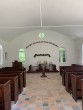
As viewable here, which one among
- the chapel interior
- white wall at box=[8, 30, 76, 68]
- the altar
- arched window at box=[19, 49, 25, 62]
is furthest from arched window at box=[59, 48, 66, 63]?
arched window at box=[19, 49, 25, 62]

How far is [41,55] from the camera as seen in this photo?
1246 cm

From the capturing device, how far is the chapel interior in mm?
4438

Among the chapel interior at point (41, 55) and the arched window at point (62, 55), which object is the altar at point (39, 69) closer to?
the chapel interior at point (41, 55)

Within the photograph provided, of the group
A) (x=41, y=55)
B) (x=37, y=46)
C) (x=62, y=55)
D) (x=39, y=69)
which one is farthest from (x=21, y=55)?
(x=62, y=55)

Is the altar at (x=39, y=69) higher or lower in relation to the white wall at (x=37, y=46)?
lower

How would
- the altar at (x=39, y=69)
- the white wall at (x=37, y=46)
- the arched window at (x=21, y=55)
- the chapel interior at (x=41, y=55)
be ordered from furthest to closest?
the arched window at (x=21, y=55), the white wall at (x=37, y=46), the altar at (x=39, y=69), the chapel interior at (x=41, y=55)

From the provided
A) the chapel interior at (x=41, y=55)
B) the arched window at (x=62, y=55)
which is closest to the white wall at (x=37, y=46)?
the chapel interior at (x=41, y=55)

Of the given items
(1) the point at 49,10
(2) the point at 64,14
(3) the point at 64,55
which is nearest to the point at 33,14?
(1) the point at 49,10

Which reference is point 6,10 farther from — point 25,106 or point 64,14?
point 25,106

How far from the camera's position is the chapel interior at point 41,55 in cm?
444

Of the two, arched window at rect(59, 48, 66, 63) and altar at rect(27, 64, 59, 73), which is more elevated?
arched window at rect(59, 48, 66, 63)

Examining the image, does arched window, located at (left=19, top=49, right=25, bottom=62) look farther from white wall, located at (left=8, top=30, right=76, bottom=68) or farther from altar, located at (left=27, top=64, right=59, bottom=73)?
altar, located at (left=27, top=64, right=59, bottom=73)

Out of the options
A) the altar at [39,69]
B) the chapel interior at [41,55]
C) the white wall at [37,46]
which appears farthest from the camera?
the white wall at [37,46]

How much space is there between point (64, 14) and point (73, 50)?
19.1 feet
